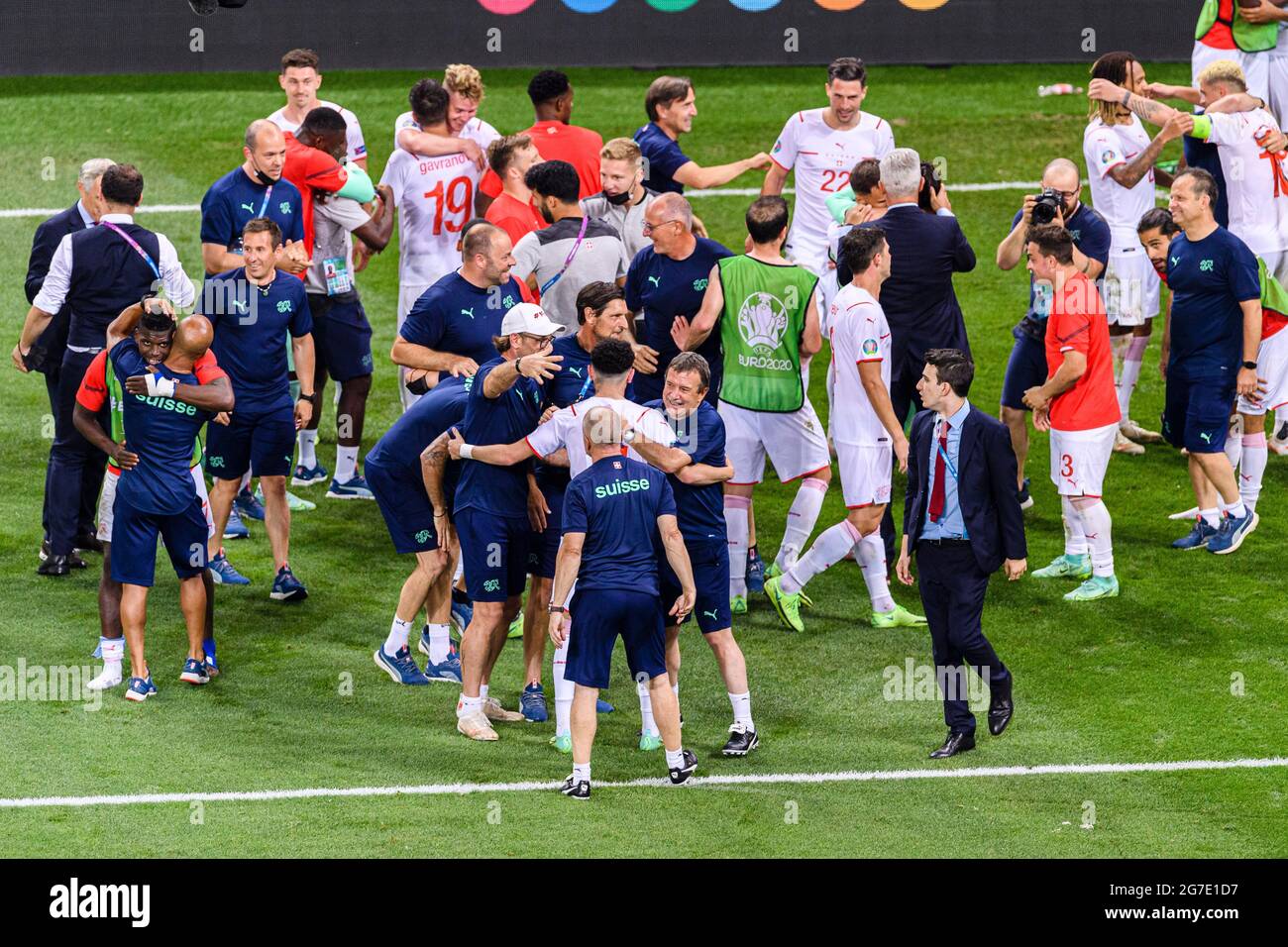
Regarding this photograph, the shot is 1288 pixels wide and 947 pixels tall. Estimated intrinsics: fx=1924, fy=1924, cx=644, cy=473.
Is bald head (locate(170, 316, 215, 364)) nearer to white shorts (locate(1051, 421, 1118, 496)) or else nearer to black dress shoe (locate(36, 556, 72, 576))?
black dress shoe (locate(36, 556, 72, 576))

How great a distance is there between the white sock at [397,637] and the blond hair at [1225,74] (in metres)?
6.57

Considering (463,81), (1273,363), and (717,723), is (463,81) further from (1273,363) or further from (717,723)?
(1273,363)

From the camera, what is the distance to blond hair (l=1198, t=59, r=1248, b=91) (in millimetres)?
12594

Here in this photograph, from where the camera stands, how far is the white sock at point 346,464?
498 inches

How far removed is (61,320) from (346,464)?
2246mm

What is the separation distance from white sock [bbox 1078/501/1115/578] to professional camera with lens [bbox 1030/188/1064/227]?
1.73 meters

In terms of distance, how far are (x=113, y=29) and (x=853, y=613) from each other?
11.3 meters

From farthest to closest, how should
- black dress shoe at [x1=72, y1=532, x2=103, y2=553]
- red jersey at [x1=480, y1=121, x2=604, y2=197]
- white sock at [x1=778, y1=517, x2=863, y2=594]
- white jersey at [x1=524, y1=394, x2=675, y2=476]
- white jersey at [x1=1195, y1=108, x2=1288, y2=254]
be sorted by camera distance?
white jersey at [x1=1195, y1=108, x2=1288, y2=254] < red jersey at [x1=480, y1=121, x2=604, y2=197] < black dress shoe at [x1=72, y1=532, x2=103, y2=553] < white sock at [x1=778, y1=517, x2=863, y2=594] < white jersey at [x1=524, y1=394, x2=675, y2=476]

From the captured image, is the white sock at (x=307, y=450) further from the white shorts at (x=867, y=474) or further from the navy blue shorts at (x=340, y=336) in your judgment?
the white shorts at (x=867, y=474)

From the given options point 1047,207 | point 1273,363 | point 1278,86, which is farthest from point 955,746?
point 1278,86

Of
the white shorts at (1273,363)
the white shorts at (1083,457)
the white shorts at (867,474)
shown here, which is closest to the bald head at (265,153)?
the white shorts at (867,474)

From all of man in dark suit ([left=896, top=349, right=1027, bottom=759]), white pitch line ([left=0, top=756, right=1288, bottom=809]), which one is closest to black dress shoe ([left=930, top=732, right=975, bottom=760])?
man in dark suit ([left=896, top=349, right=1027, bottom=759])

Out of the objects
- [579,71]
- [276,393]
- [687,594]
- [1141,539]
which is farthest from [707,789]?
[579,71]
